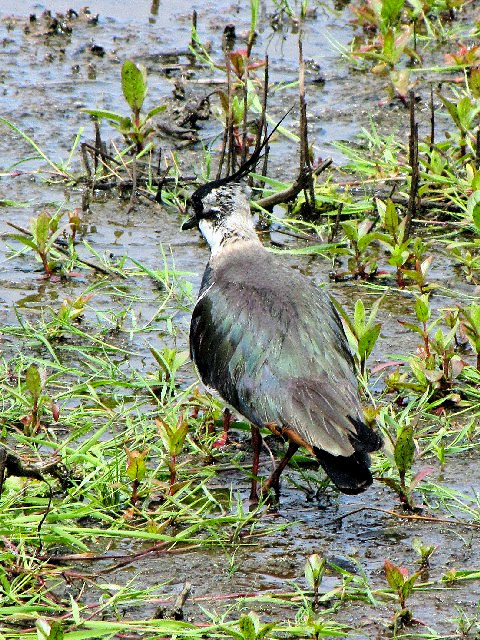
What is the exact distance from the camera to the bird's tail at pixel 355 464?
3871 millimetres

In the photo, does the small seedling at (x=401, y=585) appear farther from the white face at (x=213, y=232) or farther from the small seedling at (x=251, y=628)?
the white face at (x=213, y=232)

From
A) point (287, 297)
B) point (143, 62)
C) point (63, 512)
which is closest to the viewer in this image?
point (63, 512)

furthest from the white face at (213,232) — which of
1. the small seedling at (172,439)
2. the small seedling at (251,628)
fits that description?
the small seedling at (251,628)

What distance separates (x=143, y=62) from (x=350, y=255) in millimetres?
3185

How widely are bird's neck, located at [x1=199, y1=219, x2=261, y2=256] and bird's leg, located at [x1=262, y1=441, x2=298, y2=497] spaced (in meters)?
1.20

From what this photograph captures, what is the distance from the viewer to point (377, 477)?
423 cm

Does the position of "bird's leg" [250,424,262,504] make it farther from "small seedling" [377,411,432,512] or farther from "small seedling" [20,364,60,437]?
"small seedling" [20,364,60,437]

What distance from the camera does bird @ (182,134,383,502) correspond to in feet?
12.9

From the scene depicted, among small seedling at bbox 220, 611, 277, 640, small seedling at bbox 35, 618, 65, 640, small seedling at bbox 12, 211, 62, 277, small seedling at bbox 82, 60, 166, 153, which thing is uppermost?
small seedling at bbox 82, 60, 166, 153

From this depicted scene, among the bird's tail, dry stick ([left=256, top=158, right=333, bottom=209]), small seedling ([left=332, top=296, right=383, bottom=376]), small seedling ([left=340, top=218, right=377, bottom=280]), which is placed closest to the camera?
the bird's tail

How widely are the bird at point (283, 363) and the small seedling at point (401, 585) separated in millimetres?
→ 418

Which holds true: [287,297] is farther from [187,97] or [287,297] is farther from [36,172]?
[187,97]

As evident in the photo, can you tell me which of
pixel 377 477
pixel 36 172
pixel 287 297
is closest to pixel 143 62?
pixel 36 172

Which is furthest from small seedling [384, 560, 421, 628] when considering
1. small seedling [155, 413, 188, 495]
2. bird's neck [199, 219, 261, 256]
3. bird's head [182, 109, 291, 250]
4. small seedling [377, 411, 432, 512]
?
bird's head [182, 109, 291, 250]
